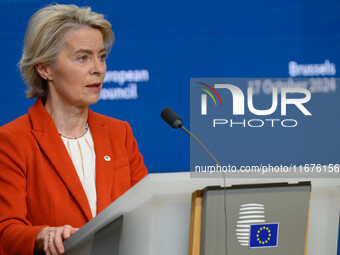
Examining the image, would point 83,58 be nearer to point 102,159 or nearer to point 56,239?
point 102,159

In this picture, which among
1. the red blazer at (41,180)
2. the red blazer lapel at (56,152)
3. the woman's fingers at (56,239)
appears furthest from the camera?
the red blazer lapel at (56,152)

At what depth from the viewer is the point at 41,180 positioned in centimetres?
171

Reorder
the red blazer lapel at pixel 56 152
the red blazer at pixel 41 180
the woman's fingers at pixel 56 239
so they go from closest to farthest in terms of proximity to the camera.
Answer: the woman's fingers at pixel 56 239, the red blazer at pixel 41 180, the red blazer lapel at pixel 56 152

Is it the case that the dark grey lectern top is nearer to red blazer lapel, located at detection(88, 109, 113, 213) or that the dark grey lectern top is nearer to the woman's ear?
red blazer lapel, located at detection(88, 109, 113, 213)

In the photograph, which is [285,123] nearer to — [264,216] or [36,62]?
[36,62]

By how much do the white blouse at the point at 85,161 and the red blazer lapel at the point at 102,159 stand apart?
21mm

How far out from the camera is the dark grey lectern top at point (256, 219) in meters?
1.20

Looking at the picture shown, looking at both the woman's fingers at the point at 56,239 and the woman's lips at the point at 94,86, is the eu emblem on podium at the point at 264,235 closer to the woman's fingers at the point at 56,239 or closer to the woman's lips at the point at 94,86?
the woman's fingers at the point at 56,239

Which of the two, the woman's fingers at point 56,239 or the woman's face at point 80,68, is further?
the woman's face at point 80,68

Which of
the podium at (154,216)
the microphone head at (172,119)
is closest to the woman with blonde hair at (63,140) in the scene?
the microphone head at (172,119)

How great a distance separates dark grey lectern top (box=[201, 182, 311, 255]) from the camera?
1.20 metres

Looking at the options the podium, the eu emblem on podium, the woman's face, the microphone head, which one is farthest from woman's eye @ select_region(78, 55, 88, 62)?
the eu emblem on podium

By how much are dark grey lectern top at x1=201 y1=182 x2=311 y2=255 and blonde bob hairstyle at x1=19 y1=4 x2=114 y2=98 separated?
93 cm

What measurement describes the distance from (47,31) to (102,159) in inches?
18.0
